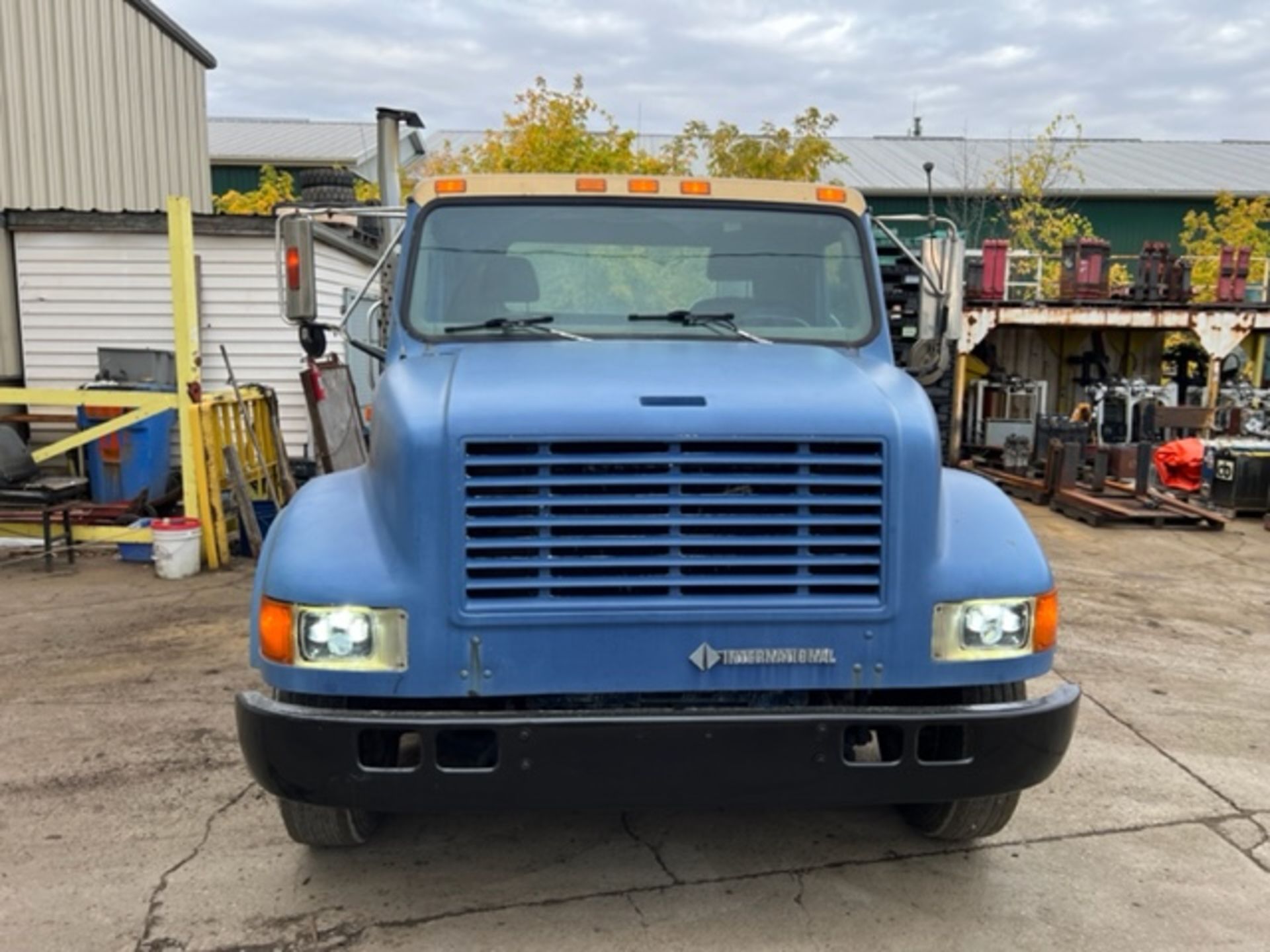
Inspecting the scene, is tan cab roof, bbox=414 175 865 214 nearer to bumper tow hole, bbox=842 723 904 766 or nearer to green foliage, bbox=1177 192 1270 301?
bumper tow hole, bbox=842 723 904 766

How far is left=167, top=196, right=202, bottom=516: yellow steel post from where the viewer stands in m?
7.56

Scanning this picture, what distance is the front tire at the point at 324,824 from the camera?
3.30m

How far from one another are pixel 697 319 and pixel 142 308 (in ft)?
26.8

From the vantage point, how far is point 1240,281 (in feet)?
50.7

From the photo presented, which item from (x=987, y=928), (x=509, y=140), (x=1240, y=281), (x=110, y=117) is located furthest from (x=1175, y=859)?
(x=509, y=140)

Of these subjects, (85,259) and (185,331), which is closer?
(185,331)

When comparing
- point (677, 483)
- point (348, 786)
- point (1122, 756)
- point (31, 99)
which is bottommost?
point (1122, 756)

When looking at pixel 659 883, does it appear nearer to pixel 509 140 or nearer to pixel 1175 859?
pixel 1175 859

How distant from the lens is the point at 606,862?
3541mm

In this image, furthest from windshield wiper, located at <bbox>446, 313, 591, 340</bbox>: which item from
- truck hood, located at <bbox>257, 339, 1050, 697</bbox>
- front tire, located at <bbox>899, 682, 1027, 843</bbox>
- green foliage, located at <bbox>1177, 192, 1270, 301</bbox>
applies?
green foliage, located at <bbox>1177, 192, 1270, 301</bbox>

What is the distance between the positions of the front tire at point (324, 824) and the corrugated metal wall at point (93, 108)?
987cm

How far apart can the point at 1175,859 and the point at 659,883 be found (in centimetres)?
180

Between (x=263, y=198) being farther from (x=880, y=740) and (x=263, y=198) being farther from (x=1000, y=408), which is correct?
(x=880, y=740)

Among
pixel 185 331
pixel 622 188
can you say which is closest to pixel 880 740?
→ pixel 622 188
